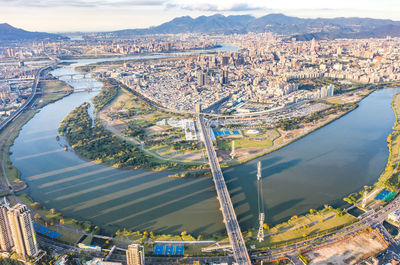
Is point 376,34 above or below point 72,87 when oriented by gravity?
above

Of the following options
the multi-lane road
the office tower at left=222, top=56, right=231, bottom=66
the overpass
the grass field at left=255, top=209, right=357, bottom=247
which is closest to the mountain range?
the office tower at left=222, top=56, right=231, bottom=66

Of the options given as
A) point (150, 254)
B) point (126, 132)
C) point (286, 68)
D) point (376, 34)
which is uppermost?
point (376, 34)

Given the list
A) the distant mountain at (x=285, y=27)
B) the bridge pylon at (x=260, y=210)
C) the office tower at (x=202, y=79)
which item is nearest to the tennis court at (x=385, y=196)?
the bridge pylon at (x=260, y=210)

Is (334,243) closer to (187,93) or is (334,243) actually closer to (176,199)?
(176,199)

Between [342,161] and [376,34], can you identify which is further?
[376,34]

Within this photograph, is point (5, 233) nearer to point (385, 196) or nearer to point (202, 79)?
point (385, 196)

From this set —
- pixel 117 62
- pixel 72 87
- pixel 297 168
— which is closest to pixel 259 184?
pixel 297 168
